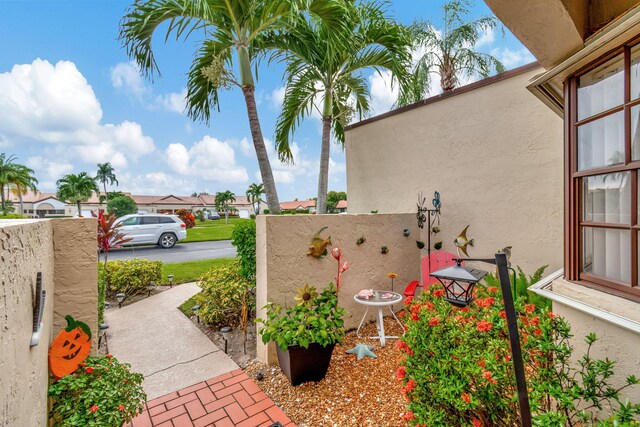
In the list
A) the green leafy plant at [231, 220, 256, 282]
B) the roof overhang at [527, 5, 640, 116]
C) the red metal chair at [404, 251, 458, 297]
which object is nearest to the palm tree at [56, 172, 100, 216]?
the green leafy plant at [231, 220, 256, 282]

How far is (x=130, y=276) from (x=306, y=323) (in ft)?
16.1

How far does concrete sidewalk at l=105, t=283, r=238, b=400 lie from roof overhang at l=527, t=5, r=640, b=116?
13.7 ft

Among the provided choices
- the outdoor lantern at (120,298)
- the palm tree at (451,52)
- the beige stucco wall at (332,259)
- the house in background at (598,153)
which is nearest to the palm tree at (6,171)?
the outdoor lantern at (120,298)

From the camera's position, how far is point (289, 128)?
6527mm

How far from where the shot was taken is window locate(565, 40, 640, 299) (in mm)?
1574

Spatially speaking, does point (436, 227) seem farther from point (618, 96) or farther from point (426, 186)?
point (618, 96)

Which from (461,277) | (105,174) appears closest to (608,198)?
(461,277)

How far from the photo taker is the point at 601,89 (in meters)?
1.78

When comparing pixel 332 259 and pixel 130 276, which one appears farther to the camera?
pixel 130 276

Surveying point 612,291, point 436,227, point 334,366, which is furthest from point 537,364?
point 436,227

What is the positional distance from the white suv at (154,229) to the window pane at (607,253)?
14931 mm

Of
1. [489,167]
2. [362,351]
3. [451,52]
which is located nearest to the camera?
[362,351]

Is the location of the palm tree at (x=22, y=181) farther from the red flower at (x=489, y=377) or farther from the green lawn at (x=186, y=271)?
the red flower at (x=489, y=377)

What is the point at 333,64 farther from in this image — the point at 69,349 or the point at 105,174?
the point at 105,174
